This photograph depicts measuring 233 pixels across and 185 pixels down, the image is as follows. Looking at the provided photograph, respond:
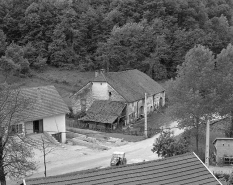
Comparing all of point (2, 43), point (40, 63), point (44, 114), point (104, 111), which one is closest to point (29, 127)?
point (44, 114)

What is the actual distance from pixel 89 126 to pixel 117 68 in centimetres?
2698

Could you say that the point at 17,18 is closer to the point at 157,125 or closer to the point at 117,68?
the point at 117,68

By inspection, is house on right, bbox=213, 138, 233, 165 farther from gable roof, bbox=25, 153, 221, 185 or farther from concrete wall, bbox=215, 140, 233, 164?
gable roof, bbox=25, 153, 221, 185

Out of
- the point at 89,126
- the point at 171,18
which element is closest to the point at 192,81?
the point at 89,126

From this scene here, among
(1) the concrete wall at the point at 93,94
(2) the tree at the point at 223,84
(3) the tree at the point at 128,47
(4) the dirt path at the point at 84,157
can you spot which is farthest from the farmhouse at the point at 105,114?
(3) the tree at the point at 128,47

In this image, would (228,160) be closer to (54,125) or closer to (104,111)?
(54,125)

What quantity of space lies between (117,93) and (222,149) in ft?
56.8

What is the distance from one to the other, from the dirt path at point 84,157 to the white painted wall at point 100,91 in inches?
440

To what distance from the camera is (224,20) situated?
248ft

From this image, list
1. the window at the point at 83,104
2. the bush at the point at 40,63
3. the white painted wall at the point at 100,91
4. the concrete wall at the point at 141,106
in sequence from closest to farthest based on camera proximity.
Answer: the concrete wall at the point at 141,106 → the white painted wall at the point at 100,91 → the window at the point at 83,104 → the bush at the point at 40,63

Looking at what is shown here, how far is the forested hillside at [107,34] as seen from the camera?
6322cm

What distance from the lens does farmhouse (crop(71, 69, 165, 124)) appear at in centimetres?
4115

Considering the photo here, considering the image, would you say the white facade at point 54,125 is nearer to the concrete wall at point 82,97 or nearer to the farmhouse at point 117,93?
the farmhouse at point 117,93

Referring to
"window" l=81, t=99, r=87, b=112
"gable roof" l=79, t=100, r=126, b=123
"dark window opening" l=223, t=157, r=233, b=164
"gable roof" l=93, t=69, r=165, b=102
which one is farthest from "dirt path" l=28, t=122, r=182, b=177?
"window" l=81, t=99, r=87, b=112
